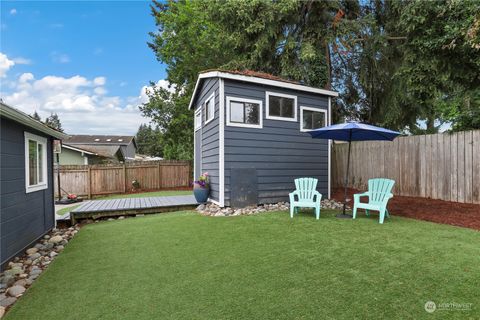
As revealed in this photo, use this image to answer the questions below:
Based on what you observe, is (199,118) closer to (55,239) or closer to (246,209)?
(246,209)

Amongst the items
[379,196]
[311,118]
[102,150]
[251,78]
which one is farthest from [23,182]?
[102,150]

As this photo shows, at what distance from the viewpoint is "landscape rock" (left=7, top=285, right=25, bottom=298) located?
296 centimetres

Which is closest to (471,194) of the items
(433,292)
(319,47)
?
(433,292)

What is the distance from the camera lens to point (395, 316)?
2105mm

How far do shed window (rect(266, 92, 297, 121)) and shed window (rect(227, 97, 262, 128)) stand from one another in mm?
331

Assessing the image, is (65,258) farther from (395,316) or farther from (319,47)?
(319,47)

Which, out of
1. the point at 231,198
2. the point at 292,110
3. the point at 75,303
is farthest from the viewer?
the point at 292,110

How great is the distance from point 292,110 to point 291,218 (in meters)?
3.18

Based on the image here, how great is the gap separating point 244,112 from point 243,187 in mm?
1868

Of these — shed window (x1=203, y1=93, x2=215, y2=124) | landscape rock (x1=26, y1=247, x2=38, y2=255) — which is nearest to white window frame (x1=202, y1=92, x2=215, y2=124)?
shed window (x1=203, y1=93, x2=215, y2=124)

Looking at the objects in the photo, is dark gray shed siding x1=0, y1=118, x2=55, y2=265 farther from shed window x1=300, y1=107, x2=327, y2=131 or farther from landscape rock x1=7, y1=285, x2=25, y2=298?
shed window x1=300, y1=107, x2=327, y2=131

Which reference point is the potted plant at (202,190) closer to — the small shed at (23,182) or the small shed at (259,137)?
the small shed at (259,137)

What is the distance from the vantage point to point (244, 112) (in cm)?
692

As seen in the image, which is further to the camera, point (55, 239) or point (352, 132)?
point (352, 132)
